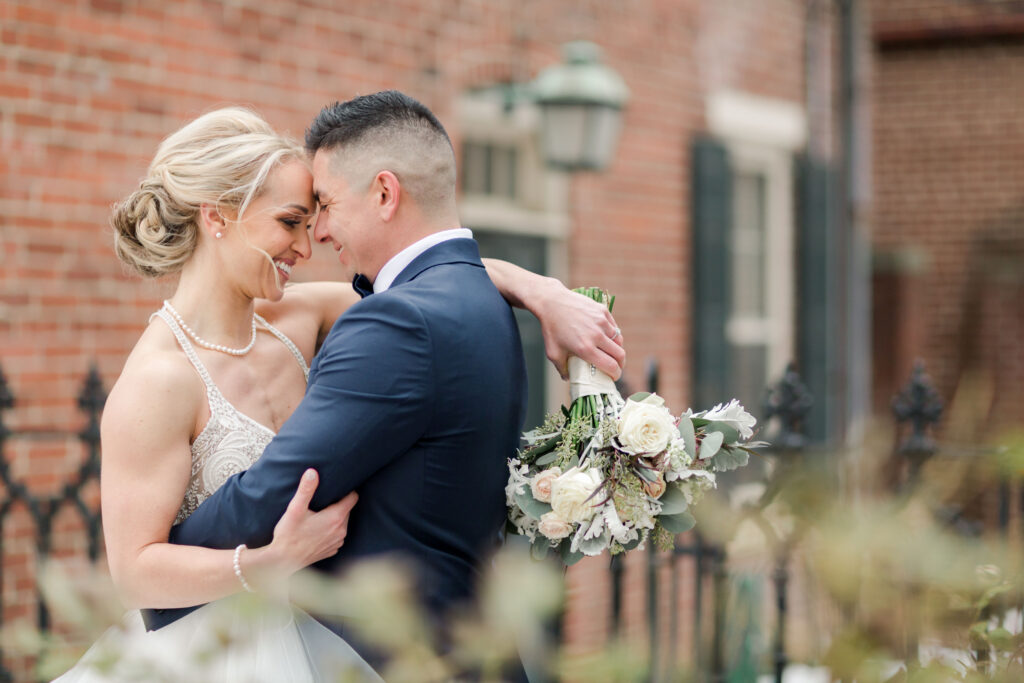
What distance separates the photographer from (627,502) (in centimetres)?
204

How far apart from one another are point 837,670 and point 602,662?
384 mm

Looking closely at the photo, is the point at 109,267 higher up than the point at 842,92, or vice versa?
the point at 842,92

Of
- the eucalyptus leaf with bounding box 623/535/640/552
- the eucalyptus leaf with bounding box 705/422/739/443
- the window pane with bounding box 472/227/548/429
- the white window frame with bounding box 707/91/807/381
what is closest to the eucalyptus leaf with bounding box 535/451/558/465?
the eucalyptus leaf with bounding box 623/535/640/552

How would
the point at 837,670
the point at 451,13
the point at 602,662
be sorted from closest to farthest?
the point at 602,662, the point at 837,670, the point at 451,13

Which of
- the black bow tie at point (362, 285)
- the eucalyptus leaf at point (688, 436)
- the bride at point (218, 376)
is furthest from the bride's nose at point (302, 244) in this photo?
the eucalyptus leaf at point (688, 436)

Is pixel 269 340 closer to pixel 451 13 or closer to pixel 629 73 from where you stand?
pixel 451 13

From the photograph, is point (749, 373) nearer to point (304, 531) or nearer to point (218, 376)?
point (218, 376)

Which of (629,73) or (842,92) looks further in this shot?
(629,73)

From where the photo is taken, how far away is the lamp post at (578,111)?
575 cm

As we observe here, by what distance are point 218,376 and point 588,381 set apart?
2.62 ft

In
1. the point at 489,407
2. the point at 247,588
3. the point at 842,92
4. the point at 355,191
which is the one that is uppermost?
the point at 842,92

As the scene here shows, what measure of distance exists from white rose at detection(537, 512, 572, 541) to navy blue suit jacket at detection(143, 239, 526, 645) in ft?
0.50

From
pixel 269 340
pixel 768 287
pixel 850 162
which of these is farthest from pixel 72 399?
pixel 768 287

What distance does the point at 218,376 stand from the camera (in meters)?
2.31
